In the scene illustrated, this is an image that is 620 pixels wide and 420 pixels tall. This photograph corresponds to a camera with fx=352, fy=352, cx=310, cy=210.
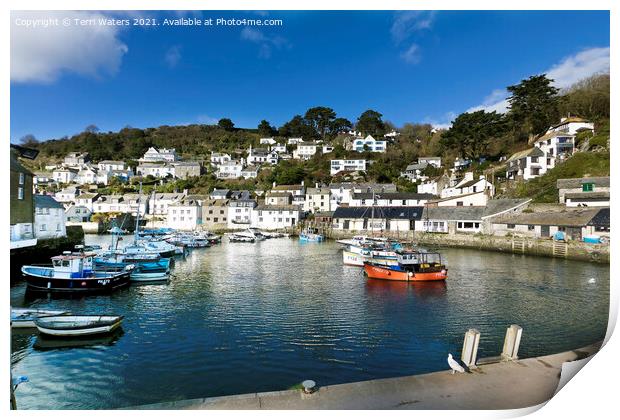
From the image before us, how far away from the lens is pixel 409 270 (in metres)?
12.3

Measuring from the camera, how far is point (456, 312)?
8773mm

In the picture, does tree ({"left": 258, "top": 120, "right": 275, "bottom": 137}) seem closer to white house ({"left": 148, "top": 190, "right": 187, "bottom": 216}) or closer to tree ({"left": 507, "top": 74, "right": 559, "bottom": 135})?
white house ({"left": 148, "top": 190, "right": 187, "bottom": 216})

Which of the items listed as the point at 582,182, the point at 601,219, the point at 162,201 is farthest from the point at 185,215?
the point at 601,219

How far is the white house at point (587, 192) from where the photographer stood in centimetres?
1780

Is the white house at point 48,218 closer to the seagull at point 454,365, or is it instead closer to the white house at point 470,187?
the seagull at point 454,365

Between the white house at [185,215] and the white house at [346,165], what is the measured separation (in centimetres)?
1624

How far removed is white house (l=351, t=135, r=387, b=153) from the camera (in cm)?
4569

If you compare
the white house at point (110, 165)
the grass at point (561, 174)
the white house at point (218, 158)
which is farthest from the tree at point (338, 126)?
the grass at point (561, 174)

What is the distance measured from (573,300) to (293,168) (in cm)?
3345

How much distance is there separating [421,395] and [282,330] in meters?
4.01

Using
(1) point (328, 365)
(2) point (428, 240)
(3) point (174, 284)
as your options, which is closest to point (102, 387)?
(1) point (328, 365)

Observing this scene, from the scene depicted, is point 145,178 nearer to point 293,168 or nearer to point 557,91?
point 293,168

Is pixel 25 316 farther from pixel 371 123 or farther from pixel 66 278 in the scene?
pixel 371 123

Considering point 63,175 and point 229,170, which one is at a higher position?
point 229,170
